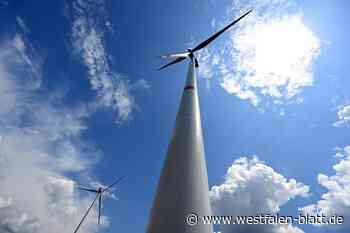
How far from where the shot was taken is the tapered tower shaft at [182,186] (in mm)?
12469

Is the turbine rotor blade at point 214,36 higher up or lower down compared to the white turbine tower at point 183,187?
higher up

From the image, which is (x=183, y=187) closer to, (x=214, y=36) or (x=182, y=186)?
(x=182, y=186)

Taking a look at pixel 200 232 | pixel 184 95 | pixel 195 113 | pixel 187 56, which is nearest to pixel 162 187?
pixel 200 232

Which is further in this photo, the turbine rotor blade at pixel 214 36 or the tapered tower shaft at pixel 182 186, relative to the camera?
the turbine rotor blade at pixel 214 36

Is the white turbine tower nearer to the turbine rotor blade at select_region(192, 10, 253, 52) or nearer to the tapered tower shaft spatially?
the tapered tower shaft

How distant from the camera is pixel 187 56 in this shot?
34719mm

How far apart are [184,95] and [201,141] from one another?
6300mm

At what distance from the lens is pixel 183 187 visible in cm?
1351

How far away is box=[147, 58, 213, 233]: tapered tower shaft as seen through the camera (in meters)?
12.5

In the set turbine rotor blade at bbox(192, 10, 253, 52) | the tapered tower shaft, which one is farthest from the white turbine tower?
turbine rotor blade at bbox(192, 10, 253, 52)

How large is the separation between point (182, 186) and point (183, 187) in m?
0.09

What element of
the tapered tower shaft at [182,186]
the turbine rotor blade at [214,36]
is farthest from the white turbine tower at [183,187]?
the turbine rotor blade at [214,36]

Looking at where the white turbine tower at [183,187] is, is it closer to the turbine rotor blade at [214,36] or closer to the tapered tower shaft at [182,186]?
the tapered tower shaft at [182,186]

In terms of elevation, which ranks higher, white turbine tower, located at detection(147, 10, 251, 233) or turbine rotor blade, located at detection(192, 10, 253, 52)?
turbine rotor blade, located at detection(192, 10, 253, 52)
